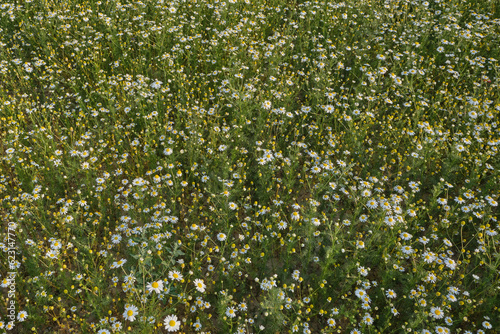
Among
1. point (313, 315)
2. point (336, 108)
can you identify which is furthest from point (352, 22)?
point (313, 315)

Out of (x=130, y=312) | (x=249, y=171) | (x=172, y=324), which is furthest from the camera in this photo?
(x=249, y=171)

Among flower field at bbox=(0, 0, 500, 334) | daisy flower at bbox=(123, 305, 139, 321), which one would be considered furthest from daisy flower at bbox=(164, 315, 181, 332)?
daisy flower at bbox=(123, 305, 139, 321)

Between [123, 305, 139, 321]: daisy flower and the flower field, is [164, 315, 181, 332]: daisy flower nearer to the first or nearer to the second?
the flower field

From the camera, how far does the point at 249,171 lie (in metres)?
4.70

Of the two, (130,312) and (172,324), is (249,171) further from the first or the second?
(130,312)

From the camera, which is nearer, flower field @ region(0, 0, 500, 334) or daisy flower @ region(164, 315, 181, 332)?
daisy flower @ region(164, 315, 181, 332)

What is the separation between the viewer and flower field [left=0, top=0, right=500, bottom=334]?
3404 millimetres

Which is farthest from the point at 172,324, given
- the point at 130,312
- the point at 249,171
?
the point at 249,171

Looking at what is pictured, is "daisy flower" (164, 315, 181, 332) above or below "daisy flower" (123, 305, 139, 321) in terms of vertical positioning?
below

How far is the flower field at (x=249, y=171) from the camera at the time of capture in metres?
3.40

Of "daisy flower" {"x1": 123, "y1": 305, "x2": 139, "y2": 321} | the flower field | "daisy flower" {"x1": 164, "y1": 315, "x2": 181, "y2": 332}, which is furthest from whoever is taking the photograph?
the flower field

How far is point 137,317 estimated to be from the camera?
303 cm

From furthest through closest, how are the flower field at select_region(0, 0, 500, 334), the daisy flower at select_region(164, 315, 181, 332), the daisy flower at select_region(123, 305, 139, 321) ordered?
the flower field at select_region(0, 0, 500, 334) → the daisy flower at select_region(164, 315, 181, 332) → the daisy flower at select_region(123, 305, 139, 321)

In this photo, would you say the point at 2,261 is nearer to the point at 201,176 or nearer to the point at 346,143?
the point at 201,176
